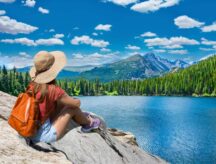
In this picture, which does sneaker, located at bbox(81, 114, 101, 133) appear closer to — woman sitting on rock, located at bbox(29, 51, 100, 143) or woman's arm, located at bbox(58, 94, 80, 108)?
woman sitting on rock, located at bbox(29, 51, 100, 143)

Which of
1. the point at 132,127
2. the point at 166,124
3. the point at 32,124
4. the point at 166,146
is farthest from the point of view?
the point at 166,124

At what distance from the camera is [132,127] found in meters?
65.9

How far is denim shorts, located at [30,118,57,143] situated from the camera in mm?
9359

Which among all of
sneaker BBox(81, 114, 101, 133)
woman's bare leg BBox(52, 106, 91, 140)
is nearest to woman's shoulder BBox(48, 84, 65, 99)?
woman's bare leg BBox(52, 106, 91, 140)

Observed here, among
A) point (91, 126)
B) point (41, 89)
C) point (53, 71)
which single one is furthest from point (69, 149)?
point (53, 71)

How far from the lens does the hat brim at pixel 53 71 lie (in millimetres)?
9031

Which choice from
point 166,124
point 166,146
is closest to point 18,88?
point 166,124

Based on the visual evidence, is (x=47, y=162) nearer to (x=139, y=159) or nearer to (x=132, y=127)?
(x=139, y=159)

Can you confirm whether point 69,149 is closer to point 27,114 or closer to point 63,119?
point 63,119

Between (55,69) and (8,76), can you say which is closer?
(55,69)

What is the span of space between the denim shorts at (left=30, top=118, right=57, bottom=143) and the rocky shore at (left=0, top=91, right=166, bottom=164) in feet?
0.76

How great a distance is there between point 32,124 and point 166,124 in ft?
214

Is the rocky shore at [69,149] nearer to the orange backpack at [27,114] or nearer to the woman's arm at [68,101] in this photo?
the orange backpack at [27,114]

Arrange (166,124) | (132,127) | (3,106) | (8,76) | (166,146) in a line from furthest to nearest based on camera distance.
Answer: (8,76) → (166,124) → (132,127) → (166,146) → (3,106)
